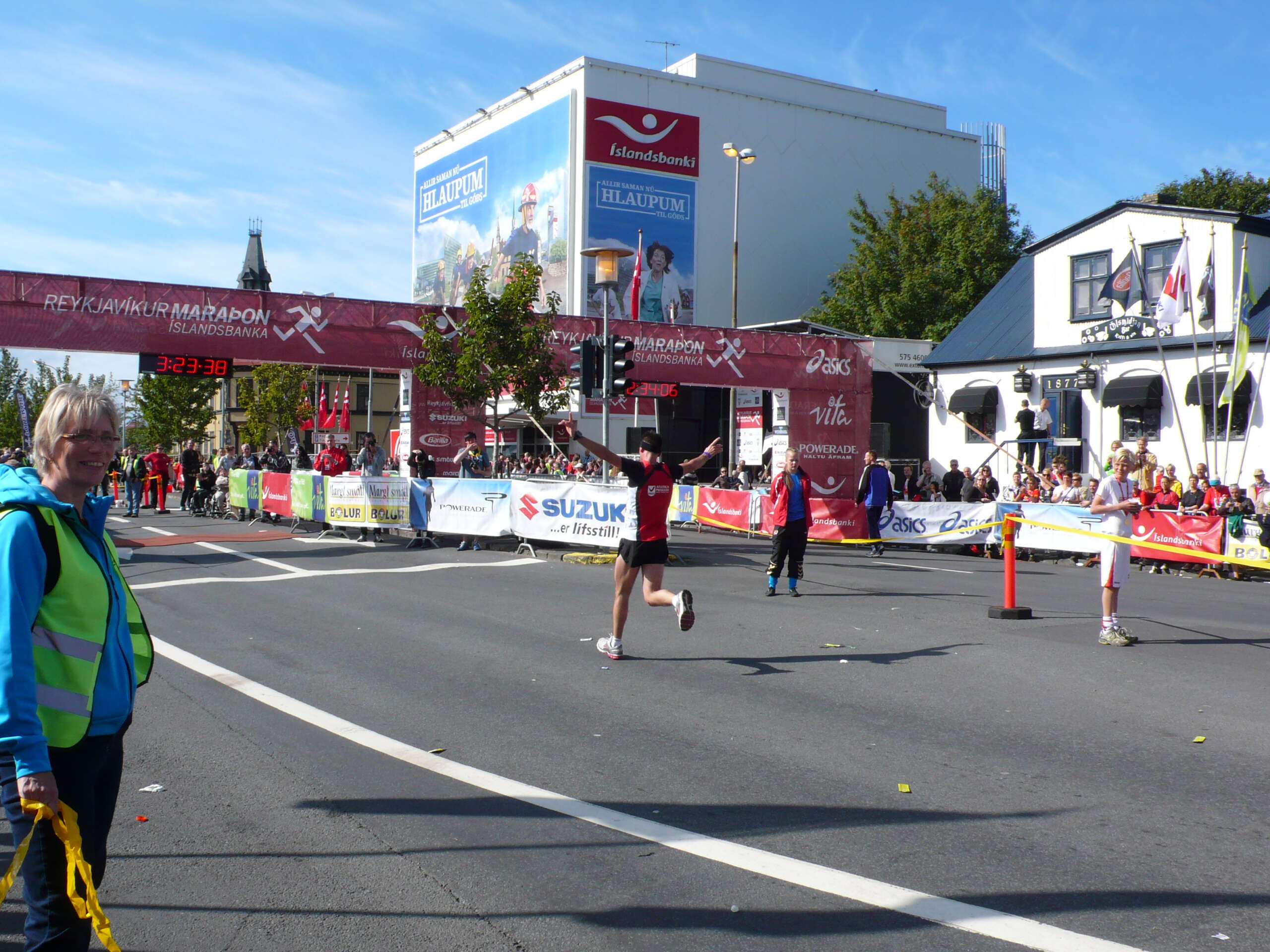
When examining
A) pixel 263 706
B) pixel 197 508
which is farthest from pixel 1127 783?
pixel 197 508

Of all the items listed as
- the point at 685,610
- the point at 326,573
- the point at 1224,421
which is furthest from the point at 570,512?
the point at 1224,421

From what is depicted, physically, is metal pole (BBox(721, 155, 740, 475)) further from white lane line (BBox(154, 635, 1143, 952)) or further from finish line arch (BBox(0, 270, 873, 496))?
white lane line (BBox(154, 635, 1143, 952))

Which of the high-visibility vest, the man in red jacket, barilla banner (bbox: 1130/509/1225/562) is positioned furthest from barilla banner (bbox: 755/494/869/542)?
the high-visibility vest

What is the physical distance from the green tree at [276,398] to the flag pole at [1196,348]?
49812 mm

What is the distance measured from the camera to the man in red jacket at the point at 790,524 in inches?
523

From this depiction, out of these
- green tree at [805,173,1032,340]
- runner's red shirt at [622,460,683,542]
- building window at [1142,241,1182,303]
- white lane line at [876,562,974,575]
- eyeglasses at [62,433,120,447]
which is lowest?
white lane line at [876,562,974,575]

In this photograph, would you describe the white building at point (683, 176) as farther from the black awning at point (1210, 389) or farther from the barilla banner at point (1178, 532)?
the barilla banner at point (1178, 532)

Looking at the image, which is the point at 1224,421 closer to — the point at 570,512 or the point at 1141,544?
the point at 570,512

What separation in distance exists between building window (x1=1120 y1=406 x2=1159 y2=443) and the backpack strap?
2783 centimetres

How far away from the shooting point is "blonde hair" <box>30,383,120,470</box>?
293 centimetres

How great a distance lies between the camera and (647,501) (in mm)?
8977

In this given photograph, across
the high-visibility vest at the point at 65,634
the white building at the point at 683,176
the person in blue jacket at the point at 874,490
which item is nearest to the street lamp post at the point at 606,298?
the person in blue jacket at the point at 874,490

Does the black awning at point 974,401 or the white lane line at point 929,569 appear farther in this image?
the black awning at point 974,401

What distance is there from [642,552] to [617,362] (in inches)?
320
